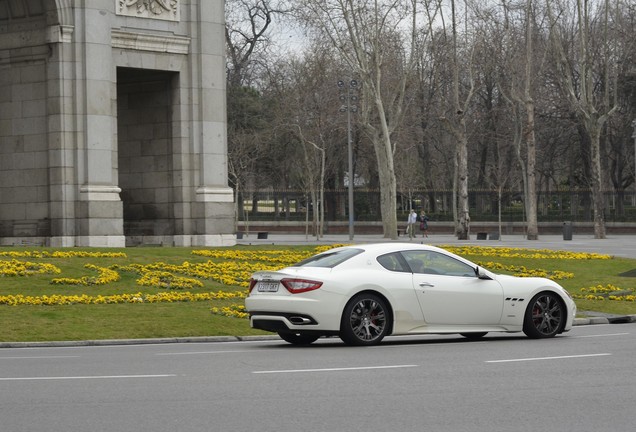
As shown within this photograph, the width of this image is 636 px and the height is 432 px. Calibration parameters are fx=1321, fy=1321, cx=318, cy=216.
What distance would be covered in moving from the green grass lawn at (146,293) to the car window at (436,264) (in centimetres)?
394

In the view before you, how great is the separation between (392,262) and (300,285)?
1455 mm

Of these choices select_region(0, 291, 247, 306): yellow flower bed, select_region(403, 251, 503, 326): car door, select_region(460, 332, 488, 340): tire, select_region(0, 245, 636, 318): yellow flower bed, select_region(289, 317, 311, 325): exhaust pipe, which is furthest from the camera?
select_region(0, 245, 636, 318): yellow flower bed

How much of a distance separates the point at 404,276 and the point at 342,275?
0.97 metres

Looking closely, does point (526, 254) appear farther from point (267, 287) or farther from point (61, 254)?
point (267, 287)

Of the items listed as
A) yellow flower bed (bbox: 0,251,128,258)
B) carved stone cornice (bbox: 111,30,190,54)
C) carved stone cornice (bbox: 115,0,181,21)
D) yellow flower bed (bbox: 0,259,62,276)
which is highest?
carved stone cornice (bbox: 115,0,181,21)

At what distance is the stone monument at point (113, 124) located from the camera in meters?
36.3

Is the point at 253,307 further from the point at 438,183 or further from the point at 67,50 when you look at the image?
the point at 438,183

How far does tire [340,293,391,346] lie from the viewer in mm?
17156

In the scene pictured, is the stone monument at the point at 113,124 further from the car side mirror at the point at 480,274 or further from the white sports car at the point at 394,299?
the car side mirror at the point at 480,274

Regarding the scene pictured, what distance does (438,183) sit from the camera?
104m

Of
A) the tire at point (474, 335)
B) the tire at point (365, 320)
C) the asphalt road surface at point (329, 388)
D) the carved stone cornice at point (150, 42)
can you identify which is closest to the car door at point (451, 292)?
the asphalt road surface at point (329, 388)

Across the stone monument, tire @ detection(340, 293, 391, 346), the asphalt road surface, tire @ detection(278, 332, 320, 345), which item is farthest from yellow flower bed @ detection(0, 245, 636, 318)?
the asphalt road surface

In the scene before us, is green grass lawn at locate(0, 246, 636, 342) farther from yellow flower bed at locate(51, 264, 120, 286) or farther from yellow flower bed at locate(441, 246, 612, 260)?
yellow flower bed at locate(441, 246, 612, 260)

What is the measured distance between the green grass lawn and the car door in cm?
402
